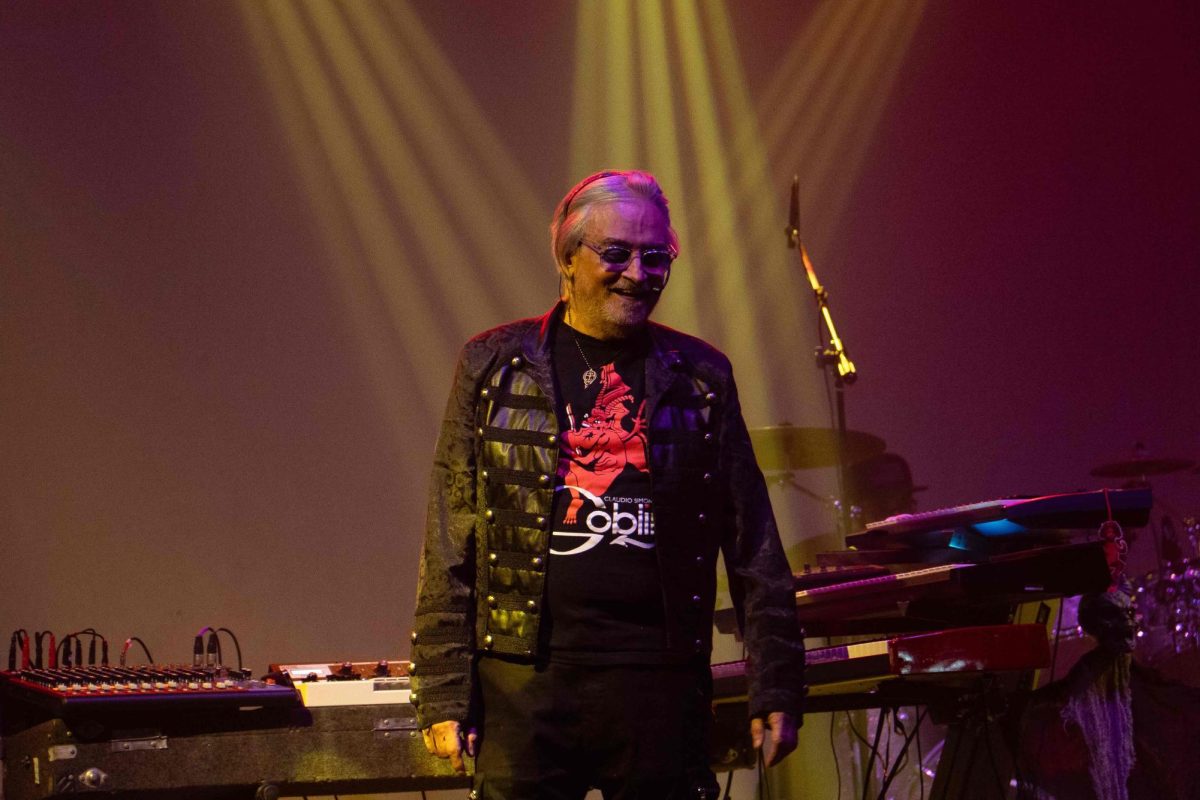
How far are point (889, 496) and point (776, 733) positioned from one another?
350 cm

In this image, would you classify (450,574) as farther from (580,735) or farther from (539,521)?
(580,735)

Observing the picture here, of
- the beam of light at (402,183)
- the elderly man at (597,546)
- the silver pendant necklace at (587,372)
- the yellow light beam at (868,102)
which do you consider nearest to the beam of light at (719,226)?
the yellow light beam at (868,102)

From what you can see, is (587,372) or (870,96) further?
(870,96)

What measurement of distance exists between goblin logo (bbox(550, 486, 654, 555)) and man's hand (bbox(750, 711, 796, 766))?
0.41 metres

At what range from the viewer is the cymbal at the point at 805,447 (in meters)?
5.62

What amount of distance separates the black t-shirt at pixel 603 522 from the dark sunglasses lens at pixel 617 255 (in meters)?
0.18

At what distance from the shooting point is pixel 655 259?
2502 mm

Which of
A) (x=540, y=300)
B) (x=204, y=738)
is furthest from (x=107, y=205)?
(x=204, y=738)

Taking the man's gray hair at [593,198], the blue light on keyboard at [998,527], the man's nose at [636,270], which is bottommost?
the blue light on keyboard at [998,527]

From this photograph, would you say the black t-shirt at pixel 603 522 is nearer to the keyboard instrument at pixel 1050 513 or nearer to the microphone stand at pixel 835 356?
the keyboard instrument at pixel 1050 513

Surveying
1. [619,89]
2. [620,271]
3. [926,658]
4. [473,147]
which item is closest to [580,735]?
[620,271]

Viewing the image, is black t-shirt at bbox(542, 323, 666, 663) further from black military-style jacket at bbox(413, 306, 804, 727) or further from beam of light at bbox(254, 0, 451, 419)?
beam of light at bbox(254, 0, 451, 419)

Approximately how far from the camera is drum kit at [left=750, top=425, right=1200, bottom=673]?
5664mm

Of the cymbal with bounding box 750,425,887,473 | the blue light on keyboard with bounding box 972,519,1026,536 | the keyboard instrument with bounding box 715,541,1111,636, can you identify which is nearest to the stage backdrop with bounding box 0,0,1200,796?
the cymbal with bounding box 750,425,887,473
